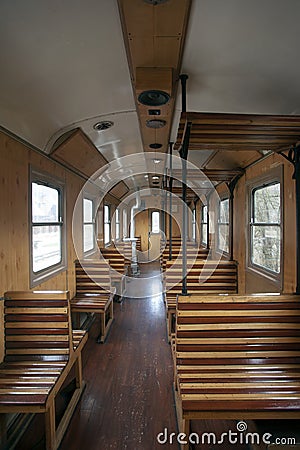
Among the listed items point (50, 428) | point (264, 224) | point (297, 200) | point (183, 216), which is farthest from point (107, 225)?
point (50, 428)

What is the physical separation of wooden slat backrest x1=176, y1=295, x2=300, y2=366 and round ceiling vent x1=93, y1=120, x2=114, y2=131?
1.94 m

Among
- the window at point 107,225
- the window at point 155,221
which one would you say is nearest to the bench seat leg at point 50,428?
the window at point 107,225

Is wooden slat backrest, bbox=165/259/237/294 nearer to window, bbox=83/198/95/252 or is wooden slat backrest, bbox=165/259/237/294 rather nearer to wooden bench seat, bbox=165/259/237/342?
wooden bench seat, bbox=165/259/237/342

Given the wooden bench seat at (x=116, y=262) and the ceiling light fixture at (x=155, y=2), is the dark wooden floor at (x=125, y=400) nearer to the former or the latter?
the wooden bench seat at (x=116, y=262)

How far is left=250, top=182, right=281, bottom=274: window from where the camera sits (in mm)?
2830

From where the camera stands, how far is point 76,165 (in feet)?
12.8

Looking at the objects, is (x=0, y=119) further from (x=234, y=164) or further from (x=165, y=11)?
(x=234, y=164)

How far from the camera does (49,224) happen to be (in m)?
3.28

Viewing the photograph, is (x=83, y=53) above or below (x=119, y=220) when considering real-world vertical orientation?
above

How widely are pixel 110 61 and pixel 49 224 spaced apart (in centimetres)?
190

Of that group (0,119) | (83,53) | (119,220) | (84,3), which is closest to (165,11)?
(84,3)

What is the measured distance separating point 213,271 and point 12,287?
2.28m

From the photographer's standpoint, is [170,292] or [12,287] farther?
[170,292]

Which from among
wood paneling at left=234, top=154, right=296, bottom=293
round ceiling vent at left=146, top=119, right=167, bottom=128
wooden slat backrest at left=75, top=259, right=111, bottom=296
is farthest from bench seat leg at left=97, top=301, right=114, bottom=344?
round ceiling vent at left=146, top=119, right=167, bottom=128
